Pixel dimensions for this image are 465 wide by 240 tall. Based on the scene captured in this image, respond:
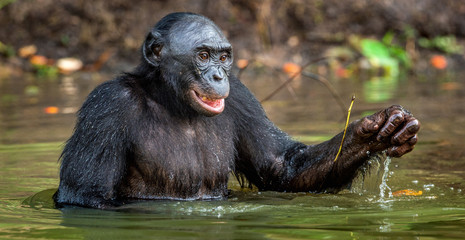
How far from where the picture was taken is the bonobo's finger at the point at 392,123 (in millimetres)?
6117

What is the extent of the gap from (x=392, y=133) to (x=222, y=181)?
1.63m

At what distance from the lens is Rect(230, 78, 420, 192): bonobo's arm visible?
6848 mm

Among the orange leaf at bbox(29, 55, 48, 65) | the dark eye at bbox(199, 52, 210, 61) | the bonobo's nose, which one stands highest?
the orange leaf at bbox(29, 55, 48, 65)

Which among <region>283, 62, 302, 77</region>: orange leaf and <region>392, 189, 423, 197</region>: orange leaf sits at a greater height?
<region>283, 62, 302, 77</region>: orange leaf

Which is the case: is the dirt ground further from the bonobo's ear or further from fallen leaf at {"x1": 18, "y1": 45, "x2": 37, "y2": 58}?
the bonobo's ear

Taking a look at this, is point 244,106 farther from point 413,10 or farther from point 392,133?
point 413,10

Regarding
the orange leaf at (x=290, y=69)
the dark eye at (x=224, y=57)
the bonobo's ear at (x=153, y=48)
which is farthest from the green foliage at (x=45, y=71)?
the dark eye at (x=224, y=57)

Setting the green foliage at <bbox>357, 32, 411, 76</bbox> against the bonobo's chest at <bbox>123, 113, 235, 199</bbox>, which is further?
the green foliage at <bbox>357, 32, 411, 76</bbox>

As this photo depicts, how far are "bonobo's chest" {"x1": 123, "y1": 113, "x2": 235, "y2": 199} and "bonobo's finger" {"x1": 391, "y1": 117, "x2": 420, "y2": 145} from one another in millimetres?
1647

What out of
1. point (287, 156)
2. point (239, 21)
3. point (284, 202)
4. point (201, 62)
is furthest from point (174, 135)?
point (239, 21)

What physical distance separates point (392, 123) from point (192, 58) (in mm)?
1815

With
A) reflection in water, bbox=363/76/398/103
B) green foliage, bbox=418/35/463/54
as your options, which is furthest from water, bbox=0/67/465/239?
green foliage, bbox=418/35/463/54

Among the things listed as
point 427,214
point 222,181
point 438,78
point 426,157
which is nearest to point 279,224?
point 427,214

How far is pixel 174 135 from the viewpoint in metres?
6.73
